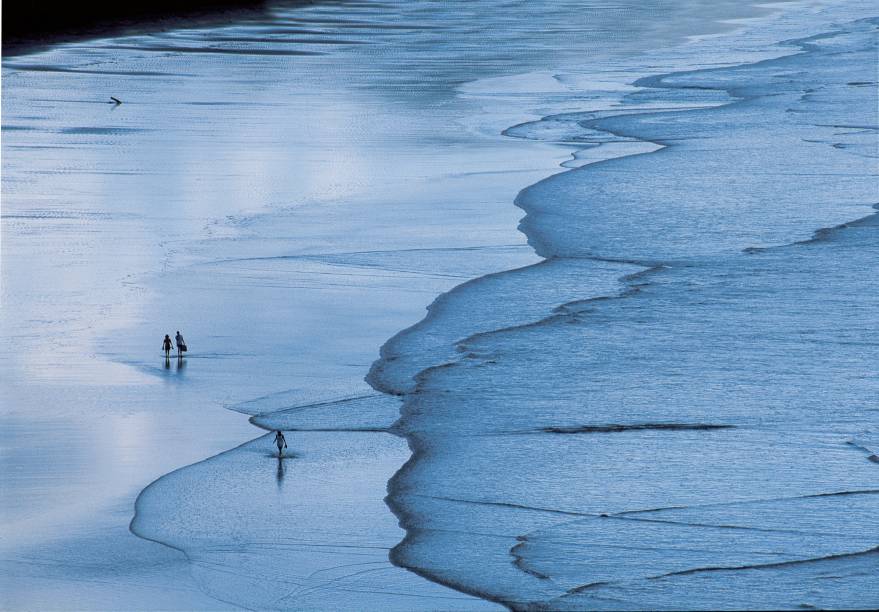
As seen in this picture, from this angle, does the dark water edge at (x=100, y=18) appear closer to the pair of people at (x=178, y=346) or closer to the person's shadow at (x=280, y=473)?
the pair of people at (x=178, y=346)

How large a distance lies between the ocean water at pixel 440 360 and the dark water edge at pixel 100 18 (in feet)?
36.1

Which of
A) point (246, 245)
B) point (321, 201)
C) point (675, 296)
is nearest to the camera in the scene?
point (675, 296)

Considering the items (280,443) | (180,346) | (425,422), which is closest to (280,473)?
(280,443)

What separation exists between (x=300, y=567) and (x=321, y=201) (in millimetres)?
7193

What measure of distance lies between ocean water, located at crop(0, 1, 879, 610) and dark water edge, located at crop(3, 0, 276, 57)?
11017mm

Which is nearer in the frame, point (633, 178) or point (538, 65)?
point (633, 178)

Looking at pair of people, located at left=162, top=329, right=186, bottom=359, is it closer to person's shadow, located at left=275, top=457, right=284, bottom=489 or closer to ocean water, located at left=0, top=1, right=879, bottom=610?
ocean water, located at left=0, top=1, right=879, bottom=610

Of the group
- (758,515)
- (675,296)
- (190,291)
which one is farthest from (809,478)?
(190,291)

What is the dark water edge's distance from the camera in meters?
28.6

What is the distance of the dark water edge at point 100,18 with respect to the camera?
2858cm

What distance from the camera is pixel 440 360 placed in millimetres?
8312

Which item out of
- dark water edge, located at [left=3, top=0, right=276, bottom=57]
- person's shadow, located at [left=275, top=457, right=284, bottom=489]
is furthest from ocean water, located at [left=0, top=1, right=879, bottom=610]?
dark water edge, located at [left=3, top=0, right=276, bottom=57]

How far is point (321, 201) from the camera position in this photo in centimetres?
1273

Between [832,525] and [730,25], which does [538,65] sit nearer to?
[730,25]
